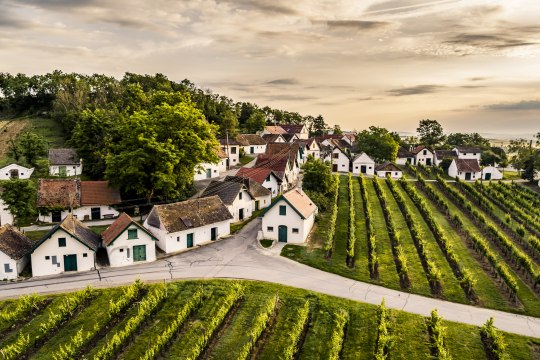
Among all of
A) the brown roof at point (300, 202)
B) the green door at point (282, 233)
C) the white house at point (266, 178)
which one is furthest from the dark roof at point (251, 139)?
the green door at point (282, 233)

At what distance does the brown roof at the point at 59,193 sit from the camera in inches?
1969

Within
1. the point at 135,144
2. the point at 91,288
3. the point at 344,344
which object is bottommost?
the point at 344,344

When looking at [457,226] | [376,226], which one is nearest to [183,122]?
[376,226]

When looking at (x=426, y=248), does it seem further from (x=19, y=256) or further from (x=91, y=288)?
(x=19, y=256)

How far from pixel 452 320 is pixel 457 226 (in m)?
25.7

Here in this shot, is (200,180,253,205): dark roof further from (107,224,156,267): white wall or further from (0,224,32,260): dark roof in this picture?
(0,224,32,260): dark roof

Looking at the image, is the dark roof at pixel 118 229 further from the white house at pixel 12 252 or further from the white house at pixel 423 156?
the white house at pixel 423 156

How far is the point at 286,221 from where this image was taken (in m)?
45.8

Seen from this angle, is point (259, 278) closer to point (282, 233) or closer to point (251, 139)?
point (282, 233)

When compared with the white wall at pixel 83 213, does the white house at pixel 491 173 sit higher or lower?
higher

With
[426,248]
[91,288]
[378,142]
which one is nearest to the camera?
[91,288]

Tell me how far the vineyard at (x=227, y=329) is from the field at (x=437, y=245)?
6297 mm

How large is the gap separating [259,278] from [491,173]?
73916mm

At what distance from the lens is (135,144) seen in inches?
2037
